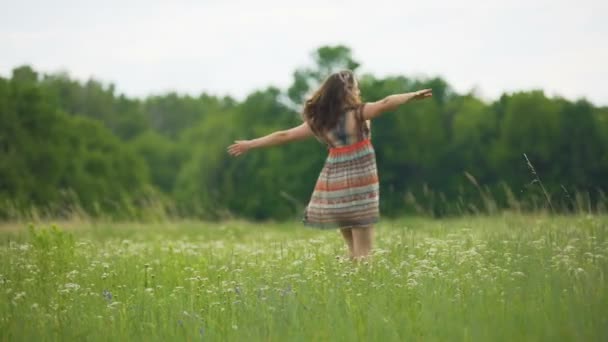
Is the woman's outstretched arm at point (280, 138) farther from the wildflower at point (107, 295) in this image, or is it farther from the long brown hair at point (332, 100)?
the wildflower at point (107, 295)

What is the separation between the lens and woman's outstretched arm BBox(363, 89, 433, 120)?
7.47 metres

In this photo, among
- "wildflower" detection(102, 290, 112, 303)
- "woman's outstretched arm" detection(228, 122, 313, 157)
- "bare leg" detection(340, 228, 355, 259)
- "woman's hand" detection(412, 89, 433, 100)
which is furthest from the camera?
"woman's outstretched arm" detection(228, 122, 313, 157)

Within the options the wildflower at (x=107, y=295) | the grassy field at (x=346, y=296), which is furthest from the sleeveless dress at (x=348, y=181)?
the wildflower at (x=107, y=295)

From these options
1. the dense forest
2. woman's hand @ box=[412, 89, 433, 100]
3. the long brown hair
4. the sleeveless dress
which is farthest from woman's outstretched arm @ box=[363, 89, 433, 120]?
the dense forest

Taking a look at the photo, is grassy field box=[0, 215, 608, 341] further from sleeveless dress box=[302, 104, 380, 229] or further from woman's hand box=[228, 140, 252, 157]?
woman's hand box=[228, 140, 252, 157]

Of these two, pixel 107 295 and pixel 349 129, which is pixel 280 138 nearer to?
pixel 349 129

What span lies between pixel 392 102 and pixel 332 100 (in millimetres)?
746

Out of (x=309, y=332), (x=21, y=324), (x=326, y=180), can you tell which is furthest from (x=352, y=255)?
(x=21, y=324)

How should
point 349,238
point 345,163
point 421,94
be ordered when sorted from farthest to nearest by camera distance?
point 349,238, point 345,163, point 421,94

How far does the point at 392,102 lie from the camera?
767cm

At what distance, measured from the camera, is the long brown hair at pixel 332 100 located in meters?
8.14

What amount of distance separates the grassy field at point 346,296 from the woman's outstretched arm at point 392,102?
1.39 meters

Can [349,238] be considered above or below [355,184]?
below

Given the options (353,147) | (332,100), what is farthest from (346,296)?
(332,100)
